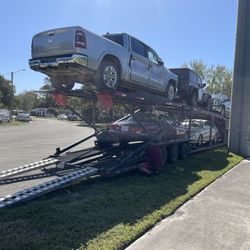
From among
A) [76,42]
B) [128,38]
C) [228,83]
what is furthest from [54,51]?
[228,83]

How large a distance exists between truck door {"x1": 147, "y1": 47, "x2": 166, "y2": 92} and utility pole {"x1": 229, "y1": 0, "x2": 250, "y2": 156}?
7211 mm

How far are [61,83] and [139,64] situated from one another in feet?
7.69

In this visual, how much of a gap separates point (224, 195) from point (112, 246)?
13.2 ft

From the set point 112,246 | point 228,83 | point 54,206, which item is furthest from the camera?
point 228,83

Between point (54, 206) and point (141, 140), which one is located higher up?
point (141, 140)

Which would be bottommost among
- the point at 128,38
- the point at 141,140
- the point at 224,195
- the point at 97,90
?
the point at 224,195

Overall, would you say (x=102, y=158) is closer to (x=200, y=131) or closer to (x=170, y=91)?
(x=170, y=91)

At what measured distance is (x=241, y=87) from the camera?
57.3ft

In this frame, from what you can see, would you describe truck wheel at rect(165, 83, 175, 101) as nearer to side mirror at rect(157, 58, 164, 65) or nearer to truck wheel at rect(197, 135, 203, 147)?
side mirror at rect(157, 58, 164, 65)

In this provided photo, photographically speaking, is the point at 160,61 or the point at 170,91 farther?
the point at 170,91

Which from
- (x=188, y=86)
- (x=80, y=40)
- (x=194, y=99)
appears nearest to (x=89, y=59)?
(x=80, y=40)

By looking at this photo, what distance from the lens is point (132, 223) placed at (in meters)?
5.23

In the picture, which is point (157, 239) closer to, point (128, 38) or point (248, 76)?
point (128, 38)

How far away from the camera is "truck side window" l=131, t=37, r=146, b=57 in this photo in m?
9.59
